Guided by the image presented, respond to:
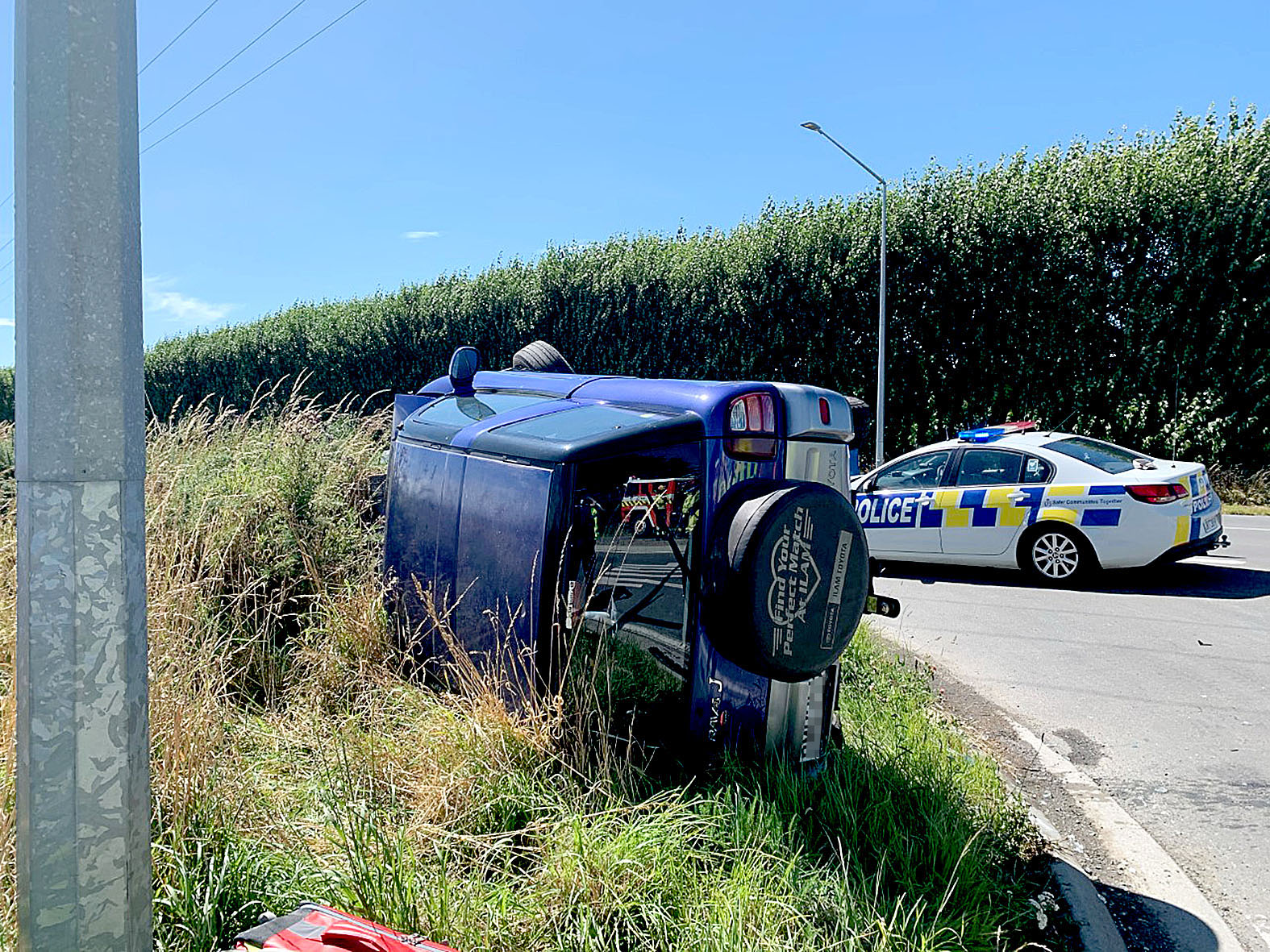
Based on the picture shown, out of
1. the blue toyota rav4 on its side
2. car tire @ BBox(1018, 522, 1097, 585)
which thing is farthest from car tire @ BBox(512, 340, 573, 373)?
car tire @ BBox(1018, 522, 1097, 585)

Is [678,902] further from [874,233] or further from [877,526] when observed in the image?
[874,233]

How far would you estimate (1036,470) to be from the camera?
921cm

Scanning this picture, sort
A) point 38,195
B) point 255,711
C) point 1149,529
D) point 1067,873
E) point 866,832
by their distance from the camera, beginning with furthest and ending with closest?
1. point 1149,529
2. point 255,711
3. point 1067,873
4. point 866,832
5. point 38,195

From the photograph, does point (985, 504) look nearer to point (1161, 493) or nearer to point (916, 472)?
point (916, 472)

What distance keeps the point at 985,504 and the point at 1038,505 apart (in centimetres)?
51

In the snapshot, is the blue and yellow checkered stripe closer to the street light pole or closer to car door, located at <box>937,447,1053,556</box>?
car door, located at <box>937,447,1053,556</box>

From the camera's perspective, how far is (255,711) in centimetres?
434

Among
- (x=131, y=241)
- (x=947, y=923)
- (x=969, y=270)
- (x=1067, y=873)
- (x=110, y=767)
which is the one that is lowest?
(x=1067, y=873)

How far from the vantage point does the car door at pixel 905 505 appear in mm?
9820

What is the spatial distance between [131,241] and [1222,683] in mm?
6332

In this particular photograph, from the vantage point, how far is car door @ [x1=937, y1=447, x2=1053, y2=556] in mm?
9227

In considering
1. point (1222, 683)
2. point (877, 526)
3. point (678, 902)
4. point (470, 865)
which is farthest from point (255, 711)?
point (877, 526)

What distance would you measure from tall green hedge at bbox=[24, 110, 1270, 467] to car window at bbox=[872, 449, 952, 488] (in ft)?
30.7

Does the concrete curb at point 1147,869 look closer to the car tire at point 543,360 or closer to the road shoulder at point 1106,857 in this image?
the road shoulder at point 1106,857
